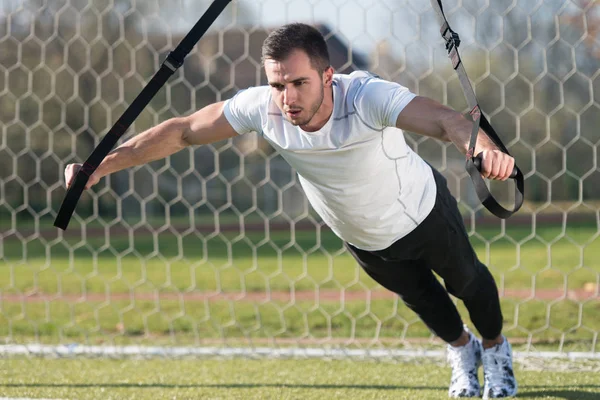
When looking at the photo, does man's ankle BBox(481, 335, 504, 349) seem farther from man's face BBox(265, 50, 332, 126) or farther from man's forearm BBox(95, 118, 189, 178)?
man's forearm BBox(95, 118, 189, 178)

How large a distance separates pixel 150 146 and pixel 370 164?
864mm

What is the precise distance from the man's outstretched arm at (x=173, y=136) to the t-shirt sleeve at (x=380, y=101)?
0.56 meters

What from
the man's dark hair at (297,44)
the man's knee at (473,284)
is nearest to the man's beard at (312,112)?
the man's dark hair at (297,44)

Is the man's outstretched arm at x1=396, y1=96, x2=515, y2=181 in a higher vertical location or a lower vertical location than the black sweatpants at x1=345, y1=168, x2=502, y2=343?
higher

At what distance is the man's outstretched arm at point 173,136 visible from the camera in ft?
10.2

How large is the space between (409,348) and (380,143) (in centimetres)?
207

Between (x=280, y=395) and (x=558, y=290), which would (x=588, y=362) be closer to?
(x=280, y=395)

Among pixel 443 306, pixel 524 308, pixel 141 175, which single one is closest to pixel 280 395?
pixel 443 306

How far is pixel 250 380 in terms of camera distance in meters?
4.09

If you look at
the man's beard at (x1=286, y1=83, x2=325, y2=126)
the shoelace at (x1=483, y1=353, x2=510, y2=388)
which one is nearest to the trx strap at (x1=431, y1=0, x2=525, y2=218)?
the man's beard at (x1=286, y1=83, x2=325, y2=126)

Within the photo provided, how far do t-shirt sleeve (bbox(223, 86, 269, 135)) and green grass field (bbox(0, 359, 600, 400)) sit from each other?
129 centimetres

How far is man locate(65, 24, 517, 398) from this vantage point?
2.81 meters

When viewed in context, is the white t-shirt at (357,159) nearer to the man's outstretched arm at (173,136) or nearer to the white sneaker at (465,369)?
the man's outstretched arm at (173,136)

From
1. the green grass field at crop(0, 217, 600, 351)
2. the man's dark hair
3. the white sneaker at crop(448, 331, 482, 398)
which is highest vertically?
the man's dark hair
